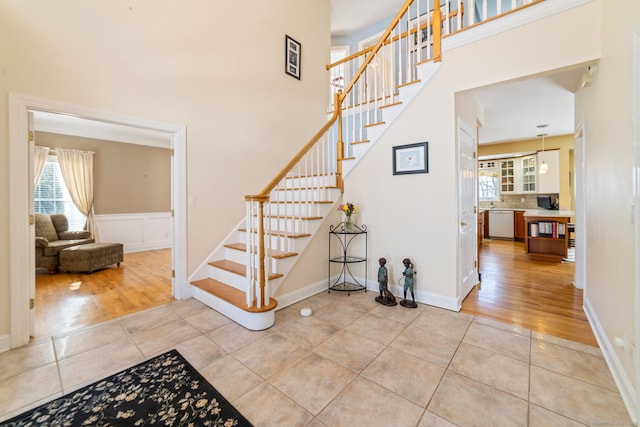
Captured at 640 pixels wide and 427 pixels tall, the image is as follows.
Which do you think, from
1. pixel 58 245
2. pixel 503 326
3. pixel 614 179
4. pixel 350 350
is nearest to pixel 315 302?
pixel 350 350

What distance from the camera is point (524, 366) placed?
6.07ft

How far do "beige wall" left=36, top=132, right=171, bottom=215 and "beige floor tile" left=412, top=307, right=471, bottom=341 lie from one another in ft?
20.9

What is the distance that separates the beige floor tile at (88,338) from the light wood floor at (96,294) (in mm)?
160

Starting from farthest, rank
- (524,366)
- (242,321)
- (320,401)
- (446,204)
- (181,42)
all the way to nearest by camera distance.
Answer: (181,42), (446,204), (242,321), (524,366), (320,401)

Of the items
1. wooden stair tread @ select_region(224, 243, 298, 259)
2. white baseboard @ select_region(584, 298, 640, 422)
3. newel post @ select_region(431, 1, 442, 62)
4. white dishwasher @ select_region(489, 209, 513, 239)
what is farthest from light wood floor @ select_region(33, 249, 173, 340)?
white dishwasher @ select_region(489, 209, 513, 239)

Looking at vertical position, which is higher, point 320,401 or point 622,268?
point 622,268

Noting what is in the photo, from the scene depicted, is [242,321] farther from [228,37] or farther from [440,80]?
[228,37]

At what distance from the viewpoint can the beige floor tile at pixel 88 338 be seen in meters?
2.11

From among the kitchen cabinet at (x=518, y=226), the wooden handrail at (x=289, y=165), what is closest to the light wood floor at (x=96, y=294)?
the wooden handrail at (x=289, y=165)

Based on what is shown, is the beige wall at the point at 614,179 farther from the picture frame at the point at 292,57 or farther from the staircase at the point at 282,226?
the picture frame at the point at 292,57

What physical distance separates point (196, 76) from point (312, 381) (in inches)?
135

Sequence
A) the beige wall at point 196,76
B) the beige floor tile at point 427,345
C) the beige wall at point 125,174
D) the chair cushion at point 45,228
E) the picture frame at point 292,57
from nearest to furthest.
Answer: the beige floor tile at point 427,345 → the beige wall at point 196,76 → the picture frame at point 292,57 → the chair cushion at point 45,228 → the beige wall at point 125,174

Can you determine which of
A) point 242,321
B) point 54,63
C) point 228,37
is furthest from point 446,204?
point 54,63

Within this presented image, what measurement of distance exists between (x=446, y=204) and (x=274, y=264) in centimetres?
195
